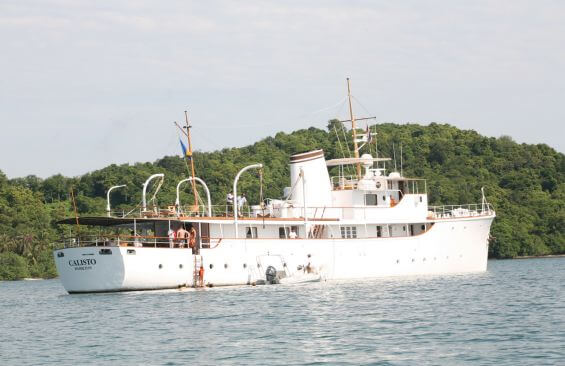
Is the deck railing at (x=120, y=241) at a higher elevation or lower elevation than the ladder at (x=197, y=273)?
higher

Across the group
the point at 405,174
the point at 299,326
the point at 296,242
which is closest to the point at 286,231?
the point at 296,242

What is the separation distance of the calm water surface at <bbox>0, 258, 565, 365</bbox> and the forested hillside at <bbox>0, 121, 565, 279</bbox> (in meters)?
46.1

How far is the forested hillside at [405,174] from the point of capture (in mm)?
99250

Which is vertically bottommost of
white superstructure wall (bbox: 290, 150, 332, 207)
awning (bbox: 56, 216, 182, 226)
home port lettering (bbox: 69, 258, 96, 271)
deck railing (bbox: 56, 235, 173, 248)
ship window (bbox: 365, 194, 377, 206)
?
home port lettering (bbox: 69, 258, 96, 271)

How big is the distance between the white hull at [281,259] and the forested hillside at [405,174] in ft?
119

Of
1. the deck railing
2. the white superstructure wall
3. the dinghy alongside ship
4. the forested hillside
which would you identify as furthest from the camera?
the forested hillside

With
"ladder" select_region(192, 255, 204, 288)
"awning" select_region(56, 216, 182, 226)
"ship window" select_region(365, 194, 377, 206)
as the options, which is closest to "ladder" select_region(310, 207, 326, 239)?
"ship window" select_region(365, 194, 377, 206)

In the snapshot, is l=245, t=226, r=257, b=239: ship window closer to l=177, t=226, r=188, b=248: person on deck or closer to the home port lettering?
l=177, t=226, r=188, b=248: person on deck

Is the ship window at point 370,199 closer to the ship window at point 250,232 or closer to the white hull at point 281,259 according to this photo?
the white hull at point 281,259

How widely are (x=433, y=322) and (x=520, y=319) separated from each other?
3210mm

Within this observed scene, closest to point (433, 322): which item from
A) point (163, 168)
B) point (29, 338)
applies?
point (29, 338)

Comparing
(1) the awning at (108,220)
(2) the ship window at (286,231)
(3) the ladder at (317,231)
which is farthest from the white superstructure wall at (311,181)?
(1) the awning at (108,220)

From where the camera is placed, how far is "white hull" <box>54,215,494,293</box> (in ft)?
159

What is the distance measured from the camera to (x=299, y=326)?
35.2 metres
